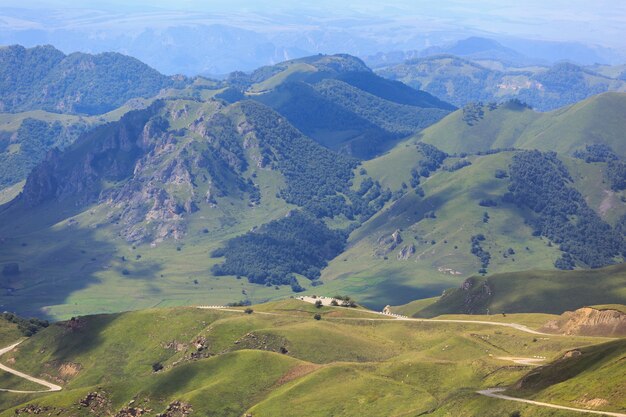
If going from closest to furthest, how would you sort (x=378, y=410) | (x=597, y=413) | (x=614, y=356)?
(x=597, y=413) < (x=614, y=356) < (x=378, y=410)

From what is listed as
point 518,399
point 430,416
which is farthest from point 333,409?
point 518,399

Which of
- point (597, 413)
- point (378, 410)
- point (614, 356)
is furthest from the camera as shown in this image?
point (378, 410)

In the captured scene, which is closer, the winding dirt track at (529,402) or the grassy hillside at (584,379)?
the winding dirt track at (529,402)

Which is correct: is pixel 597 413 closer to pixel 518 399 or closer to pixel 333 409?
pixel 518 399

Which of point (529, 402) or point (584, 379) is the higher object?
point (584, 379)

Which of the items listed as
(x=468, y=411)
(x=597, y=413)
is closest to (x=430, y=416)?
(x=468, y=411)

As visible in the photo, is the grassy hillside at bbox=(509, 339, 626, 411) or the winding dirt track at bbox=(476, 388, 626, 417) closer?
the winding dirt track at bbox=(476, 388, 626, 417)

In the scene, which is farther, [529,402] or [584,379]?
[529,402]

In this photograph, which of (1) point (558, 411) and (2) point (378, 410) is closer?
(1) point (558, 411)

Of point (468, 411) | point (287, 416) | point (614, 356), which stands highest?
point (614, 356)

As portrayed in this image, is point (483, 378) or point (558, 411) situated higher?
point (558, 411)
